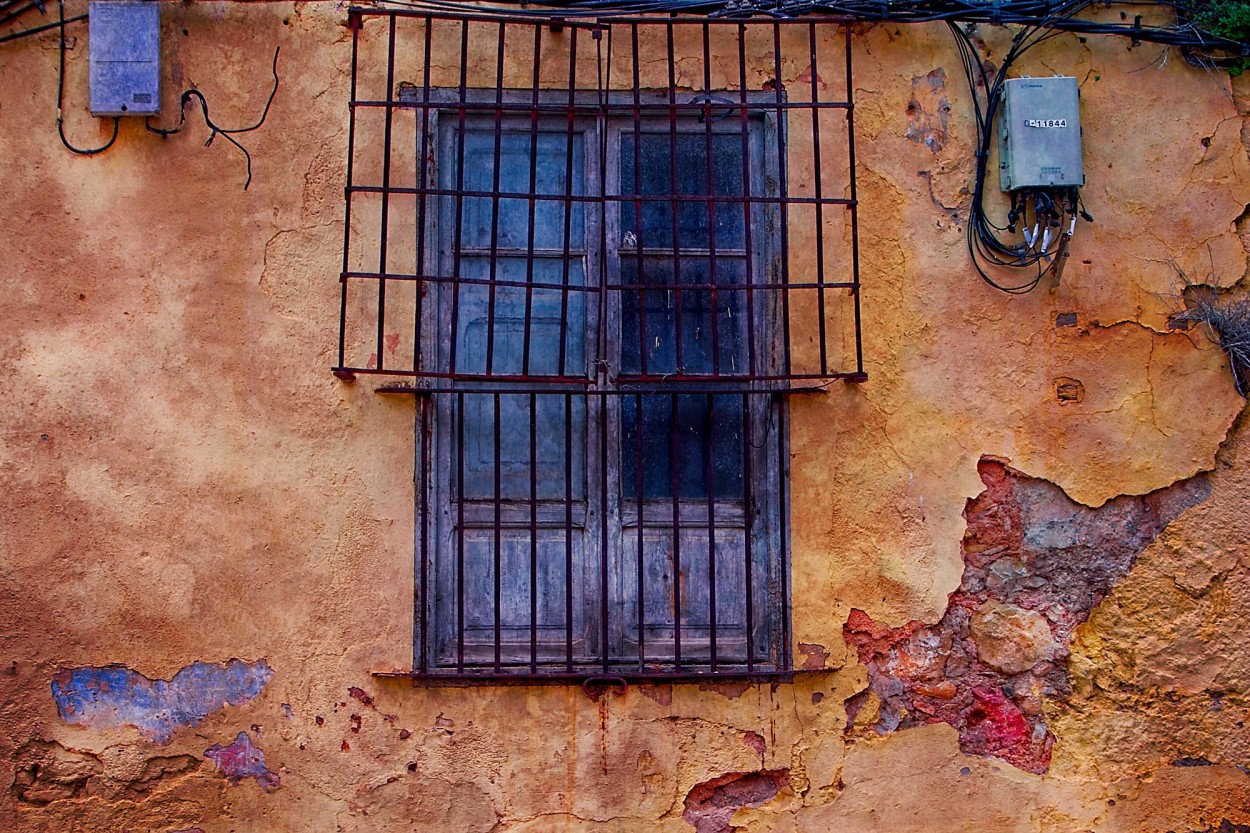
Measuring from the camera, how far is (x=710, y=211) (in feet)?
10.2

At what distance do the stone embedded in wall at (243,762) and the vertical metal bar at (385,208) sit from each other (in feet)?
3.85

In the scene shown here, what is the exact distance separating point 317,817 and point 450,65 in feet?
7.47

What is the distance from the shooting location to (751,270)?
10.4 ft

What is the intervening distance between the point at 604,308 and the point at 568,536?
693mm

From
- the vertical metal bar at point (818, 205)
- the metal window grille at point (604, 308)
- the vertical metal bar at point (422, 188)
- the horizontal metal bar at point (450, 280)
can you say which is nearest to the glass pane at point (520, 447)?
the metal window grille at point (604, 308)

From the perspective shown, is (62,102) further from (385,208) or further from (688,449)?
(688,449)

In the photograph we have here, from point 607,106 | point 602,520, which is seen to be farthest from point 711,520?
point 607,106

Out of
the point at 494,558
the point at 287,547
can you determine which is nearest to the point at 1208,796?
the point at 494,558

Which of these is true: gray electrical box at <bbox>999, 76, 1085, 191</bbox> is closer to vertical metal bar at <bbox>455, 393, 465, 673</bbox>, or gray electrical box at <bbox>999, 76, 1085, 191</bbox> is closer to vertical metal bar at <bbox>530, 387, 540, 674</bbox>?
vertical metal bar at <bbox>530, 387, 540, 674</bbox>

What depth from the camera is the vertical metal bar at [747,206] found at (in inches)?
124

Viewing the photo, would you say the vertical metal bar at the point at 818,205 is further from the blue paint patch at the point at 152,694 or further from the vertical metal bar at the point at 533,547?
the blue paint patch at the point at 152,694

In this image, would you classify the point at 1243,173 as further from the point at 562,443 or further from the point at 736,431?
the point at 562,443

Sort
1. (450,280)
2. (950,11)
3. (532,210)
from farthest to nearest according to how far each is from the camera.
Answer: (950,11) < (532,210) < (450,280)

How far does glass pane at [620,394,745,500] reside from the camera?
128 inches
